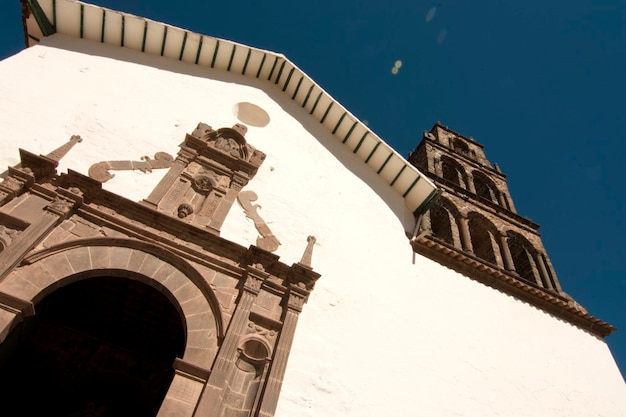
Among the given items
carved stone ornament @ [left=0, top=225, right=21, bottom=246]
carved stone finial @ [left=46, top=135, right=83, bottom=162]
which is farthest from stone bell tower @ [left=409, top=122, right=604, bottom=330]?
carved stone ornament @ [left=0, top=225, right=21, bottom=246]

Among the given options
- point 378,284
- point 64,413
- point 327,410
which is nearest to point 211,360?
point 327,410

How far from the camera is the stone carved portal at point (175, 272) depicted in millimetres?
3982

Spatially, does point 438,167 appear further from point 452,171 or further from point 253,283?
point 253,283

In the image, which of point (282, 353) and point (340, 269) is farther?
point (340, 269)

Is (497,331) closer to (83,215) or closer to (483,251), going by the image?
(483,251)

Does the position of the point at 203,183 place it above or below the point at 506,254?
below

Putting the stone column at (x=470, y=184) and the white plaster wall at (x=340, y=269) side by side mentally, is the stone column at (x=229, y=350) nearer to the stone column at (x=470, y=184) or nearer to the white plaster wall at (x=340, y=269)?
the white plaster wall at (x=340, y=269)

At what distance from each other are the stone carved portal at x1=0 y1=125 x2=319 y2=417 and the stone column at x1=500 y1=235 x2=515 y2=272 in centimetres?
627

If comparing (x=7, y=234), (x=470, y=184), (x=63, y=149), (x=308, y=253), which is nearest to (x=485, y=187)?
(x=470, y=184)

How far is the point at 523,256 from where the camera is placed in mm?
10922

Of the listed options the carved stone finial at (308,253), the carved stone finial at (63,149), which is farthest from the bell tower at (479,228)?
the carved stone finial at (63,149)

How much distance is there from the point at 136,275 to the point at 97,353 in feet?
8.43

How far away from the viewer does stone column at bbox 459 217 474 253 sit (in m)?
9.86

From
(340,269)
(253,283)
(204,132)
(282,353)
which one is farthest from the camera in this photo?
(204,132)
